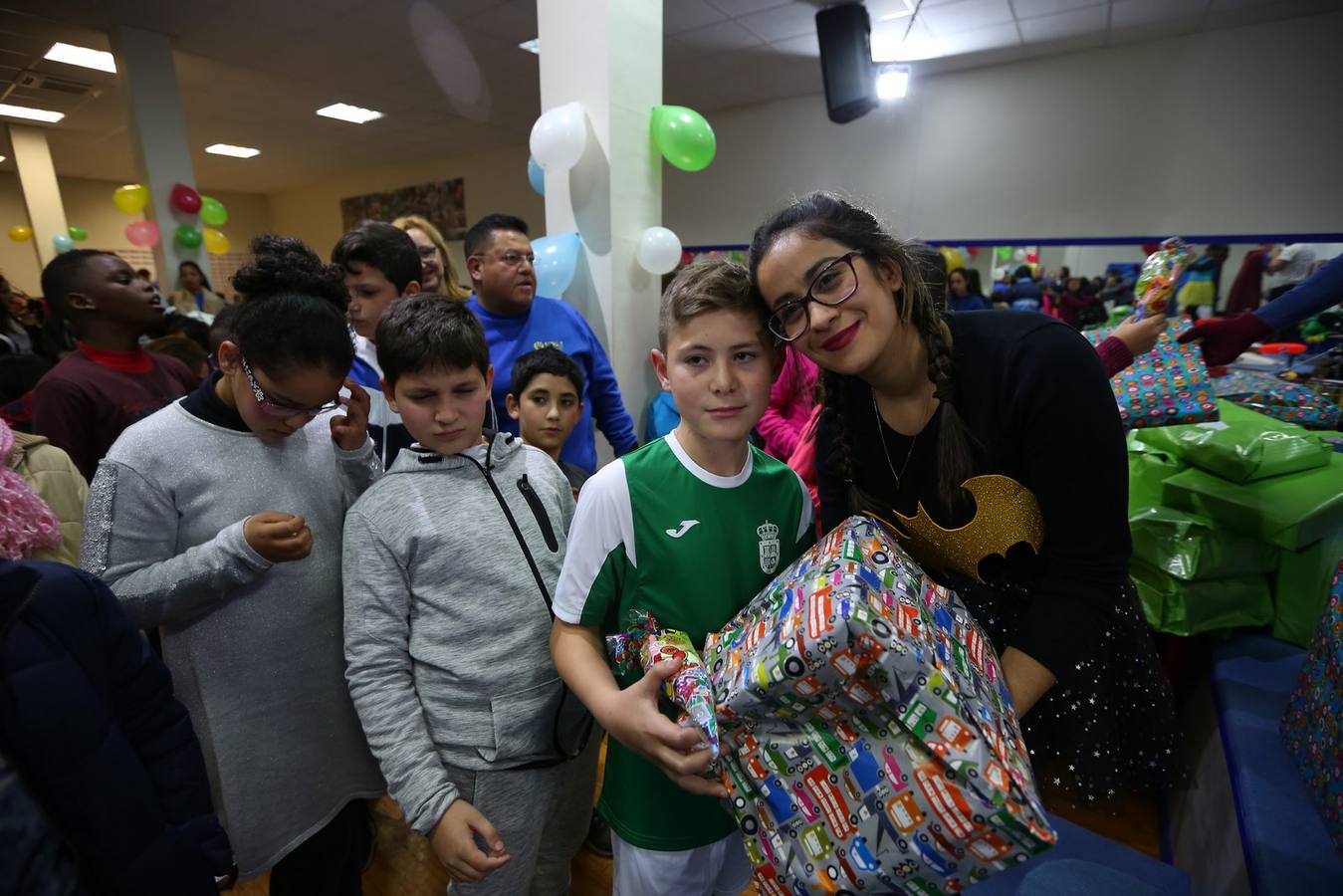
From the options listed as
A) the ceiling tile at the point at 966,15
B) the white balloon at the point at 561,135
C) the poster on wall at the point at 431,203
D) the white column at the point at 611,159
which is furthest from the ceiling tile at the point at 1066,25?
the poster on wall at the point at 431,203

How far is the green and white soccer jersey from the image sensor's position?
1.03 m

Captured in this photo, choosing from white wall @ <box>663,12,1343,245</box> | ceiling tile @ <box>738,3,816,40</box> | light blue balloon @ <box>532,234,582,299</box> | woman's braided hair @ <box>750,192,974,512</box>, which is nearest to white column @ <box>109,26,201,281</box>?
light blue balloon @ <box>532,234,582,299</box>

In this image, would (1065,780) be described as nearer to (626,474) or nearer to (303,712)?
(626,474)

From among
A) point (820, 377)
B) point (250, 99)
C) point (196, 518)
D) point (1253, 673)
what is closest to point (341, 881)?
point (196, 518)

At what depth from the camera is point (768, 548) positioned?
1.08 metres

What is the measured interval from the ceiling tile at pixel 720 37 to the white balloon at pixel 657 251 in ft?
9.31

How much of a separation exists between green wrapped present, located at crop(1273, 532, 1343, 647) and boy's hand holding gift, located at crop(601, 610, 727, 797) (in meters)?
1.95

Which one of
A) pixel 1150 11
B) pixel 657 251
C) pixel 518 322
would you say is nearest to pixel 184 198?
pixel 657 251

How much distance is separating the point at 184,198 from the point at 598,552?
7.12 meters

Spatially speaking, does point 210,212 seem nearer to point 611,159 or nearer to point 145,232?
point 145,232

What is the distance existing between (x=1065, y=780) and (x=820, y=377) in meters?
1.21

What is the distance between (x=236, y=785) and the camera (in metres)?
1.25

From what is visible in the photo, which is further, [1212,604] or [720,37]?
[720,37]

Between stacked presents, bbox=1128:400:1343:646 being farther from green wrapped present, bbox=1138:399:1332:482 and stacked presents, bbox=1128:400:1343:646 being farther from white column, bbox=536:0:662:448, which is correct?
white column, bbox=536:0:662:448
